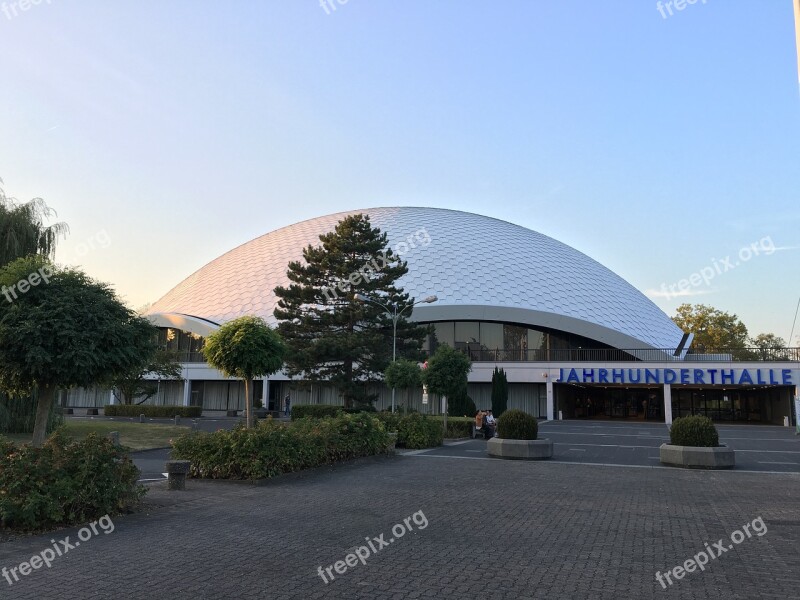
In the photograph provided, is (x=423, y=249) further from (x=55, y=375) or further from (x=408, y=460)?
→ (x=55, y=375)

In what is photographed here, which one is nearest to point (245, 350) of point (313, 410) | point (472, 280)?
point (313, 410)

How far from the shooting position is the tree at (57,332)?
32.5ft

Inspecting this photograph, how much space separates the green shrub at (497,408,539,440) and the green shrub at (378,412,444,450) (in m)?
3.00

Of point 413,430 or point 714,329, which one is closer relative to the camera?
point 413,430

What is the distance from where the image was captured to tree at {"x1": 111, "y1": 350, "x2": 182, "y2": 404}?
39938 mm

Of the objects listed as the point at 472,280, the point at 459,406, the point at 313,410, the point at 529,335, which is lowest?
the point at 313,410

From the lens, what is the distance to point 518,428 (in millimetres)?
16250

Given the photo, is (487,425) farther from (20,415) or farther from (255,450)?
(20,415)

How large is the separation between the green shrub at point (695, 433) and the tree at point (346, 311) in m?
17.7

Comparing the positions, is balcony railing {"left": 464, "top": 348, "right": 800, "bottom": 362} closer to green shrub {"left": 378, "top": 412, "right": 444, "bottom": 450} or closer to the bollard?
green shrub {"left": 378, "top": 412, "right": 444, "bottom": 450}

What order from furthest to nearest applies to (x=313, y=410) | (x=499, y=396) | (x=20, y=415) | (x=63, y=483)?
1. (x=313, y=410)
2. (x=499, y=396)
3. (x=20, y=415)
4. (x=63, y=483)

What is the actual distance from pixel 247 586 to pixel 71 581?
1.63 meters

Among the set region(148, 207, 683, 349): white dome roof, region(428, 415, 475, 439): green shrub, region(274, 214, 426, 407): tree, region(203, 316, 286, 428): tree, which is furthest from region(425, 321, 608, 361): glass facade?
region(203, 316, 286, 428): tree

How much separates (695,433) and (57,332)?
1383 cm
